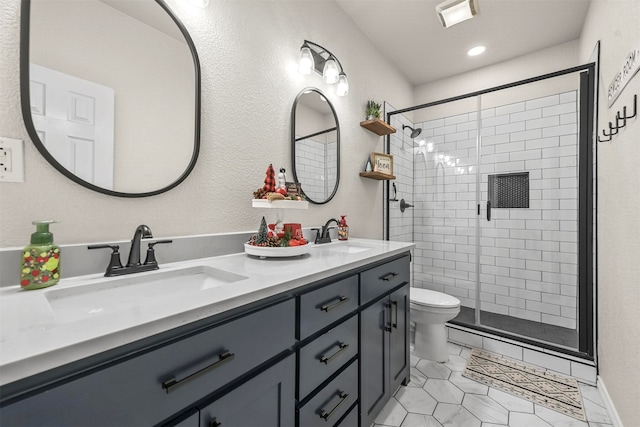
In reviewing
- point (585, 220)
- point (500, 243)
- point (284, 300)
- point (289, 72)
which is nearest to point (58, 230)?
point (284, 300)

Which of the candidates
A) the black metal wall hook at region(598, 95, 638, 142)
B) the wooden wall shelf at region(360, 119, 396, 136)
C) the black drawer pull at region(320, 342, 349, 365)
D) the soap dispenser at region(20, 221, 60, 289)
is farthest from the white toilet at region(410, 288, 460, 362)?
the soap dispenser at region(20, 221, 60, 289)

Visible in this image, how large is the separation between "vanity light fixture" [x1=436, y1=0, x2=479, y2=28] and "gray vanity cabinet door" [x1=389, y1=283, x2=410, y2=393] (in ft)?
6.28

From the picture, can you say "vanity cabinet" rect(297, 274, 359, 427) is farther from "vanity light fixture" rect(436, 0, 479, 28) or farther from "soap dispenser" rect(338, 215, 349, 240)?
"vanity light fixture" rect(436, 0, 479, 28)

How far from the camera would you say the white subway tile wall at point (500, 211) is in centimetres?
242

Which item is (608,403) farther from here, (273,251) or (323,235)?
(273,251)

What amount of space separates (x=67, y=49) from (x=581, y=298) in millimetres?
3088

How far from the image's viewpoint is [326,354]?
1.03 metres

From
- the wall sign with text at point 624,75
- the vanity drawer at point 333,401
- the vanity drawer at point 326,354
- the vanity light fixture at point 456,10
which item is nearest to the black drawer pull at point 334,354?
the vanity drawer at point 326,354

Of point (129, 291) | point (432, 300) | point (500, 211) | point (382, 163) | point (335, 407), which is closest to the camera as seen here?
point (129, 291)

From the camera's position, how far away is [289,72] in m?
1.71

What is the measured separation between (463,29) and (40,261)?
3.12 metres

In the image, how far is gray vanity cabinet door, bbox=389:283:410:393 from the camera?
1521 millimetres

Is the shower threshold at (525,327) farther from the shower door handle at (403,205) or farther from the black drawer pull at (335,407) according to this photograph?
the black drawer pull at (335,407)

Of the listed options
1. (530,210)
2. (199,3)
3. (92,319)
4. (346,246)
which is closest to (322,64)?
(199,3)
